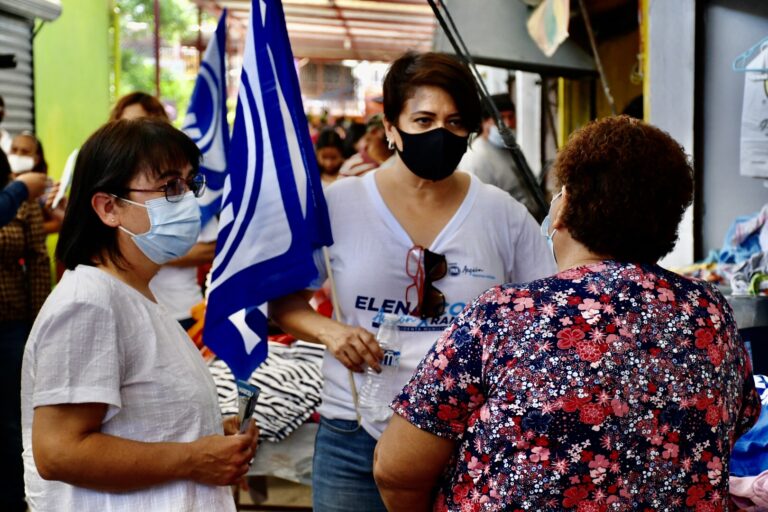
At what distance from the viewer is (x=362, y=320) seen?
279cm

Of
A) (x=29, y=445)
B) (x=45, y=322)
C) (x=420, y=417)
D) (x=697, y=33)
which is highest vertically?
(x=697, y=33)

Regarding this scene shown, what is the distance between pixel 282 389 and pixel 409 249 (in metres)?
2.21

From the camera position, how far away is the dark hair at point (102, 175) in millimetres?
2262

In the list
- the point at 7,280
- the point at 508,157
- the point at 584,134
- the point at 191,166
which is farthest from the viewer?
the point at 508,157

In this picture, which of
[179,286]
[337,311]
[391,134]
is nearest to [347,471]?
[337,311]

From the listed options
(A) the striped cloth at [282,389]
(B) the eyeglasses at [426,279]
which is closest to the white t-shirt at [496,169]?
(A) the striped cloth at [282,389]

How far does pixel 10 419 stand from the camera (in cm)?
531

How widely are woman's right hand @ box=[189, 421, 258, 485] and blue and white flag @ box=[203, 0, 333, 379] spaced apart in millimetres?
825

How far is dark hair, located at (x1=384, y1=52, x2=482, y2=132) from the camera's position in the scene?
2803 mm

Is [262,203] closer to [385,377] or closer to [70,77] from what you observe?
[385,377]

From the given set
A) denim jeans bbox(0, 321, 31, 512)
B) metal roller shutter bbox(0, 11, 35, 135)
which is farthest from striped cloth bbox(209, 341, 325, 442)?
metal roller shutter bbox(0, 11, 35, 135)

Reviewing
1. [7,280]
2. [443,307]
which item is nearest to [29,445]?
[443,307]

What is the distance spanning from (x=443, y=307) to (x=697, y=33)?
3.95 metres

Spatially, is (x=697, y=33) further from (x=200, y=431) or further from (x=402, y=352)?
(x=200, y=431)
